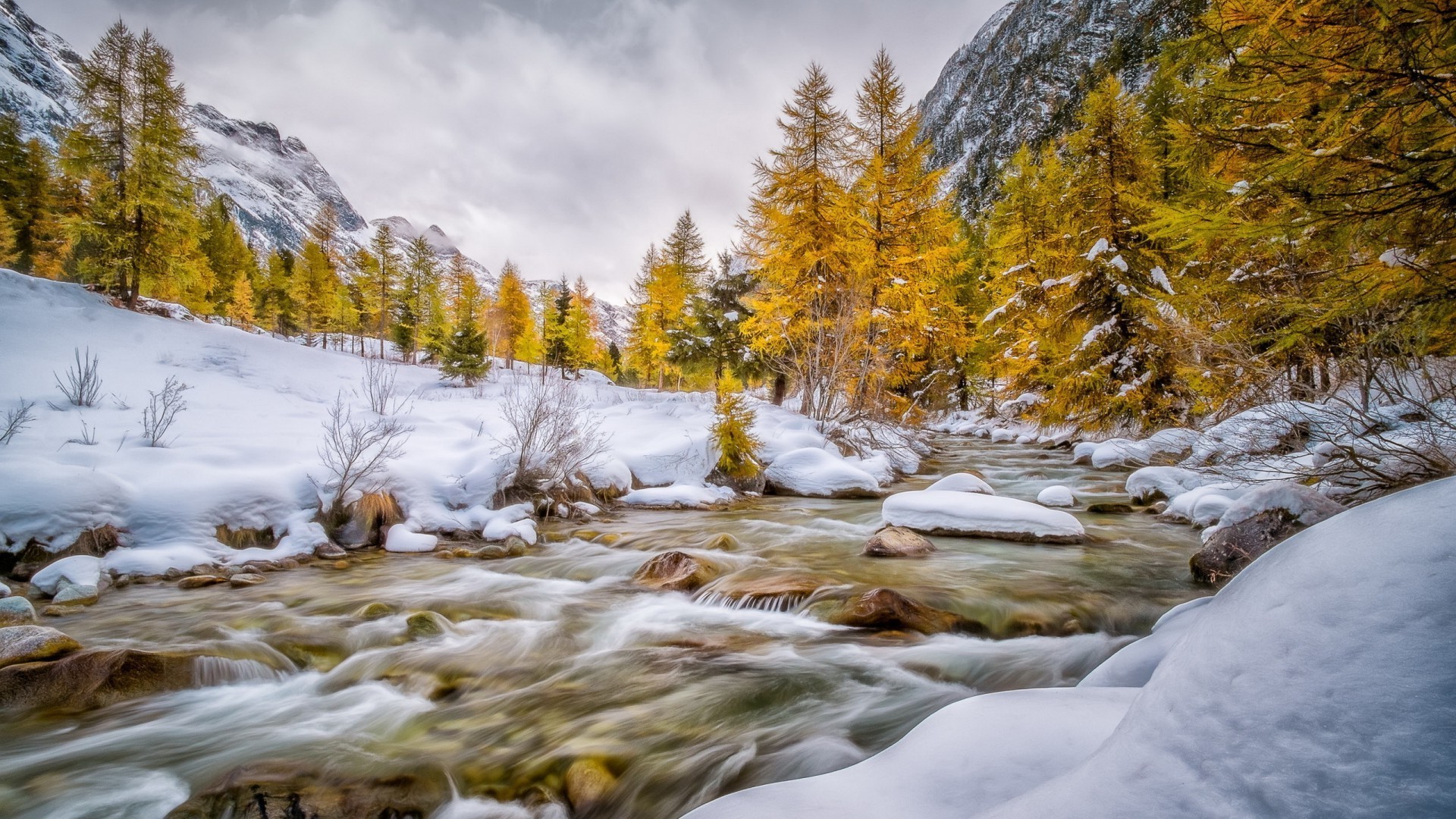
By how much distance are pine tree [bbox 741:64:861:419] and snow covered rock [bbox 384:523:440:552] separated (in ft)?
33.4

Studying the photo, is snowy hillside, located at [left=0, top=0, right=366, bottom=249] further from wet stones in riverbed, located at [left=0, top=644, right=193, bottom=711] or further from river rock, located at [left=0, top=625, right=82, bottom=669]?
wet stones in riverbed, located at [left=0, top=644, right=193, bottom=711]

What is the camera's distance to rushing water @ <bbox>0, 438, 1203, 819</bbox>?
2.97 metres

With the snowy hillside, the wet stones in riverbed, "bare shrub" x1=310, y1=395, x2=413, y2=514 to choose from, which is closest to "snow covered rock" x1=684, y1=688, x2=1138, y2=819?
the wet stones in riverbed

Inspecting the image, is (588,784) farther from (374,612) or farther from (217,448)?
(217,448)

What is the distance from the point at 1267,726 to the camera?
1295 mm

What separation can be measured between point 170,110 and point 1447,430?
3487cm

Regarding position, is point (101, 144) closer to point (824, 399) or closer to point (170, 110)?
point (170, 110)

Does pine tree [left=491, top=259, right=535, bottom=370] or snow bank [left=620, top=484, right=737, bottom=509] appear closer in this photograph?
snow bank [left=620, top=484, right=737, bottom=509]

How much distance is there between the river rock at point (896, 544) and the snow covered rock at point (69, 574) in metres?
8.18

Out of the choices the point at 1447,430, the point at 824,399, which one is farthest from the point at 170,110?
the point at 1447,430

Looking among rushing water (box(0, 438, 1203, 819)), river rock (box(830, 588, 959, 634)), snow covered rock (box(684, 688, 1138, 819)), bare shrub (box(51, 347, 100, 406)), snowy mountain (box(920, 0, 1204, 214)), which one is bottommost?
rushing water (box(0, 438, 1203, 819))

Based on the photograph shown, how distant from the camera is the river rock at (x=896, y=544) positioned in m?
6.57

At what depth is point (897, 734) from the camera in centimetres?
331

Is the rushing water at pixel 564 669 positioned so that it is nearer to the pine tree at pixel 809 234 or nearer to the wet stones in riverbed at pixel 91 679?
the wet stones in riverbed at pixel 91 679
